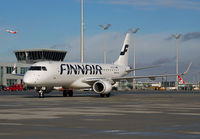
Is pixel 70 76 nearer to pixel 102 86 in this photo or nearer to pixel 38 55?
pixel 102 86

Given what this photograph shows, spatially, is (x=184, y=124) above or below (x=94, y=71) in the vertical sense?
below

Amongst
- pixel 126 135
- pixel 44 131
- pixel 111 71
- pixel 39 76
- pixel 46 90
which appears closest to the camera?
pixel 126 135

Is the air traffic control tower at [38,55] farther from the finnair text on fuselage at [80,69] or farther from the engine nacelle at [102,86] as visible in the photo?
the engine nacelle at [102,86]

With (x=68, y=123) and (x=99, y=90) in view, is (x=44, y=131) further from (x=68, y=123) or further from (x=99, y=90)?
(x=99, y=90)

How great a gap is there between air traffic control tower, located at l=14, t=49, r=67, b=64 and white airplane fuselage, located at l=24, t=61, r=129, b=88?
424 feet

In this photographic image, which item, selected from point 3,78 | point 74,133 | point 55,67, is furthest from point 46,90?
point 3,78

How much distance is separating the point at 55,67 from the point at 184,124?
102 ft

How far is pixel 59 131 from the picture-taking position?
43.9 ft

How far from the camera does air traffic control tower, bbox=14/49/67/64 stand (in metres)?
181

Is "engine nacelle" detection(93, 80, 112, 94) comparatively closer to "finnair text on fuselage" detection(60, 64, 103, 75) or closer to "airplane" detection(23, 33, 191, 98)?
"airplane" detection(23, 33, 191, 98)

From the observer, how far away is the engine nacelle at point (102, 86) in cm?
4659

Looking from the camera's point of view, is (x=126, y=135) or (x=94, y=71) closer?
(x=126, y=135)

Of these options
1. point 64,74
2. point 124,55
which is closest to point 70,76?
point 64,74

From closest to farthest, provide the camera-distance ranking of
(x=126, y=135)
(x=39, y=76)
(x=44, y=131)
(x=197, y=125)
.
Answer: (x=126, y=135), (x=44, y=131), (x=197, y=125), (x=39, y=76)
